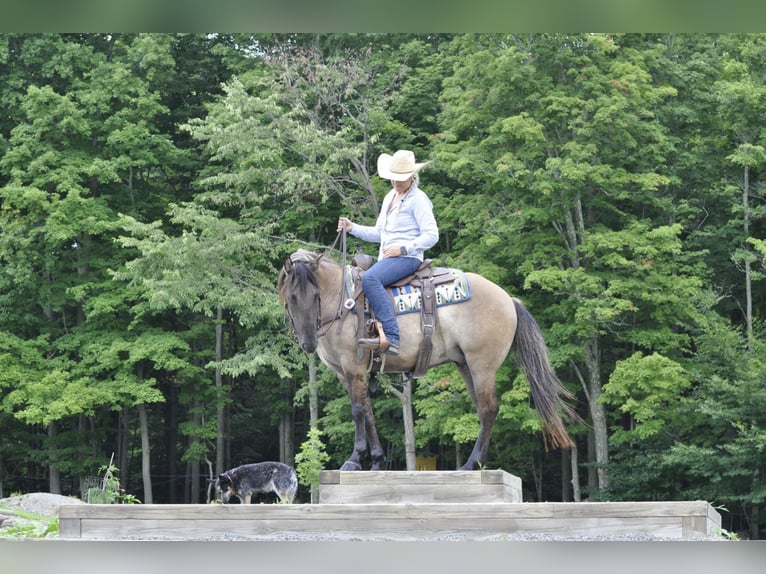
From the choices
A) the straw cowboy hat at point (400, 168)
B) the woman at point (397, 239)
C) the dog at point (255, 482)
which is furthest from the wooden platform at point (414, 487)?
the dog at point (255, 482)

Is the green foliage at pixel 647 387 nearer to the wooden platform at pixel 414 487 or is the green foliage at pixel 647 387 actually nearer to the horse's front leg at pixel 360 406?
the horse's front leg at pixel 360 406

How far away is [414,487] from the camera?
6.98 metres

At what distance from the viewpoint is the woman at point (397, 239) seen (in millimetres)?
7395

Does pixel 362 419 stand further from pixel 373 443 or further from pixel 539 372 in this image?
pixel 539 372

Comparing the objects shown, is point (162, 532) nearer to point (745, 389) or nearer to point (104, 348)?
point (745, 389)

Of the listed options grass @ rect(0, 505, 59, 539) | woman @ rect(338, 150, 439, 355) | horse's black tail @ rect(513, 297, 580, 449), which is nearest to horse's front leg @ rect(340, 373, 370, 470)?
woman @ rect(338, 150, 439, 355)

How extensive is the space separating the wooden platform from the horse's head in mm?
889

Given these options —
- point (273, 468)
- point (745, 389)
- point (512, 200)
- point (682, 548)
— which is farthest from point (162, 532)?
point (512, 200)

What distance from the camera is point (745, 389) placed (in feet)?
68.3

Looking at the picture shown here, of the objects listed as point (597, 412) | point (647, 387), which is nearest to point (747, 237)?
point (647, 387)

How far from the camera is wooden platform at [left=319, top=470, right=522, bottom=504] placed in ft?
22.7

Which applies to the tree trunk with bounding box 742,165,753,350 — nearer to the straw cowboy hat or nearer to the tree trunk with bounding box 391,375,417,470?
the tree trunk with bounding box 391,375,417,470

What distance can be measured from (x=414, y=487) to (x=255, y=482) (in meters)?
11.0

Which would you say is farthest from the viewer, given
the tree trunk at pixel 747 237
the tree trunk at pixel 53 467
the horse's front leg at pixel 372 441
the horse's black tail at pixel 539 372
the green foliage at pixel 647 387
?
the tree trunk at pixel 53 467
